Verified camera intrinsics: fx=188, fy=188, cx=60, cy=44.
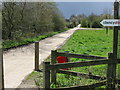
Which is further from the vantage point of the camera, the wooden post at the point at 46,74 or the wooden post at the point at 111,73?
the wooden post at the point at 111,73

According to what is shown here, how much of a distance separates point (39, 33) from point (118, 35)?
1643 centimetres

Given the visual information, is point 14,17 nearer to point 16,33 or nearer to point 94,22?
point 16,33

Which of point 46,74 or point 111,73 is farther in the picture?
point 111,73

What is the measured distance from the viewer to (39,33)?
786 inches

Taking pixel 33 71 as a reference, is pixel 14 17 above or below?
above

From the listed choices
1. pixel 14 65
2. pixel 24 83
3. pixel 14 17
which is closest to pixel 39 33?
pixel 14 17

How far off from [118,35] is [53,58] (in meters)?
1.45

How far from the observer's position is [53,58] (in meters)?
4.04

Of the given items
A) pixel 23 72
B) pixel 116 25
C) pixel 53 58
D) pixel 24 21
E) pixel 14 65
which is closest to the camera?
pixel 116 25

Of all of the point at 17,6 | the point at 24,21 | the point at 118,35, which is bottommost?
the point at 118,35

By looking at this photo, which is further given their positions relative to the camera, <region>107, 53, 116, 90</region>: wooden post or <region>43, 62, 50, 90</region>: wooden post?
<region>107, 53, 116, 90</region>: wooden post

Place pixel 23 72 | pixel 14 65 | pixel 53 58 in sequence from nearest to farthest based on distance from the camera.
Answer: pixel 53 58 → pixel 23 72 → pixel 14 65

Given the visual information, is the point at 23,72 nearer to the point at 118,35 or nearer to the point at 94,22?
the point at 118,35

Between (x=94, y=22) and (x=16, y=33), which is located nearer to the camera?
(x=16, y=33)
